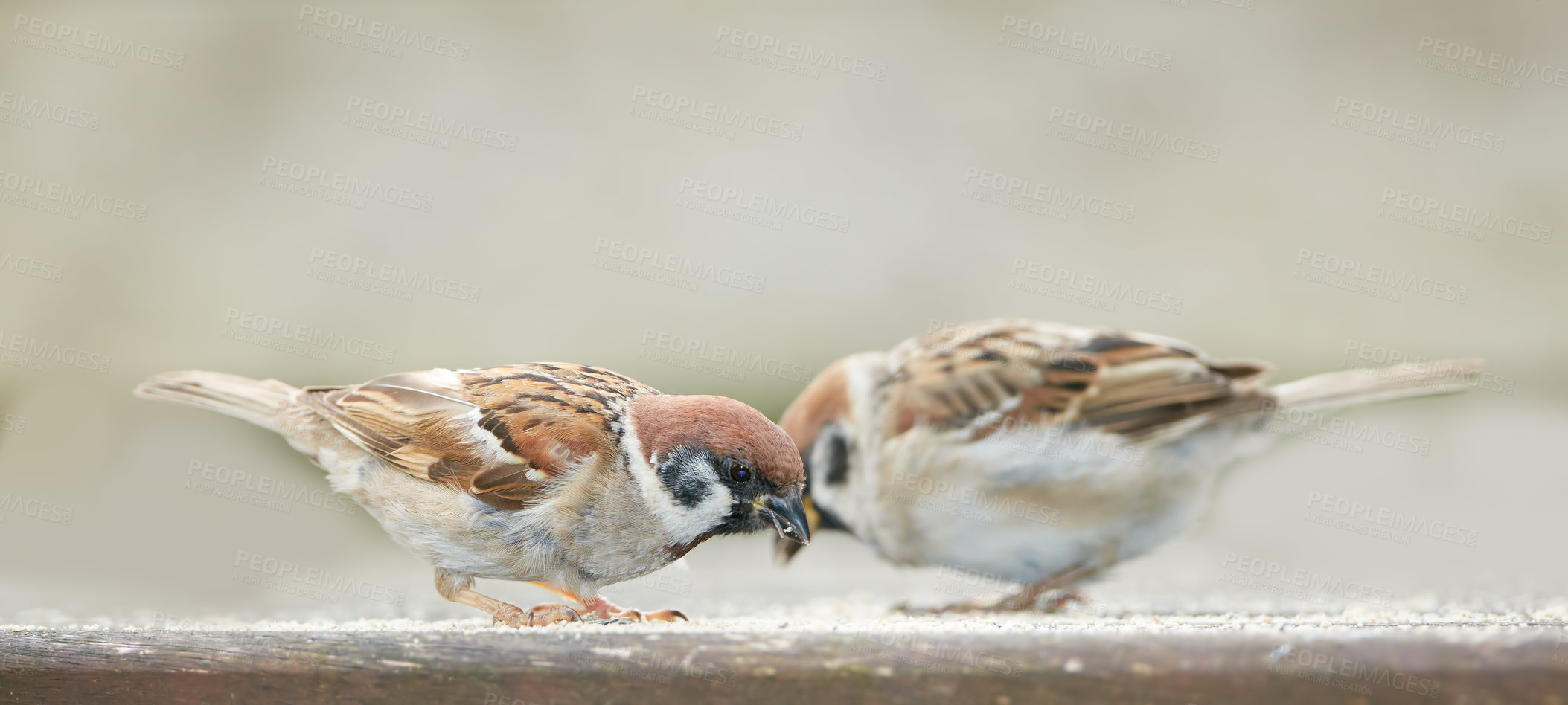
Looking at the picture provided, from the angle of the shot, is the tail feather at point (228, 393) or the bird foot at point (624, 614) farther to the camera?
the tail feather at point (228, 393)

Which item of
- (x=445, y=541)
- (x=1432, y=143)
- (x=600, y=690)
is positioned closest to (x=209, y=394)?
(x=445, y=541)

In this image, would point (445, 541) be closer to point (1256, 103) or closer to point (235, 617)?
point (235, 617)

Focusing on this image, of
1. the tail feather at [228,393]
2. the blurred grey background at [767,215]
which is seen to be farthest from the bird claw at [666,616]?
the blurred grey background at [767,215]

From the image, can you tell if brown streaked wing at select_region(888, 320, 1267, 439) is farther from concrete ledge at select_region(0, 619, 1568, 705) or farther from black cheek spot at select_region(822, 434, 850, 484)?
concrete ledge at select_region(0, 619, 1568, 705)

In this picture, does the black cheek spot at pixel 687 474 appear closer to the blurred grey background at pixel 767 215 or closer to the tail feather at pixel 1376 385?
the tail feather at pixel 1376 385

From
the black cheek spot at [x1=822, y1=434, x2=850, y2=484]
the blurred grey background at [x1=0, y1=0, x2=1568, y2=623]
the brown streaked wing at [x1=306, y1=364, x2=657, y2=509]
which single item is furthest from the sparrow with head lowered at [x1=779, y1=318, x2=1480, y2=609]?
the blurred grey background at [x1=0, y1=0, x2=1568, y2=623]

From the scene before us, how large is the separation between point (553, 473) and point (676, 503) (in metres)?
0.23

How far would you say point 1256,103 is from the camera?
5.99 meters

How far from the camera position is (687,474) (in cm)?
151

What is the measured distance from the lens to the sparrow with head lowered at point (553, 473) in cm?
148

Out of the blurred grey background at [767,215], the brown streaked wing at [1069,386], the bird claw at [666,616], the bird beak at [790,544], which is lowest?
the bird claw at [666,616]

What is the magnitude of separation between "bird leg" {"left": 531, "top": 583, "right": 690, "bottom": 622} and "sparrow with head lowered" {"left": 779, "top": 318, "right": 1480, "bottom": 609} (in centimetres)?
104

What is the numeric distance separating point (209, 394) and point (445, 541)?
666 millimetres

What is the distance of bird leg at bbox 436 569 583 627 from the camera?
5.69ft
